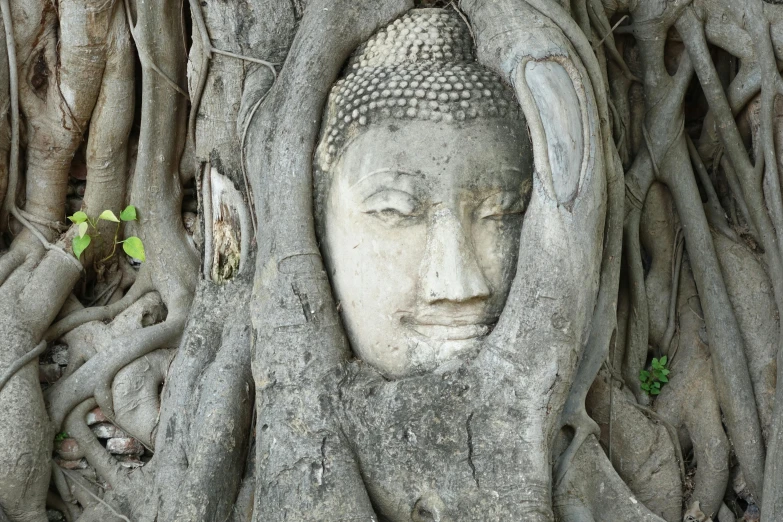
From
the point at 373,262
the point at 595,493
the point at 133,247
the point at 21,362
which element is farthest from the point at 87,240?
the point at 595,493

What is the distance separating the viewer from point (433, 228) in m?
2.52

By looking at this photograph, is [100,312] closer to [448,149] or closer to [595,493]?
[448,149]

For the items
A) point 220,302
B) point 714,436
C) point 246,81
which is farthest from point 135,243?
point 714,436

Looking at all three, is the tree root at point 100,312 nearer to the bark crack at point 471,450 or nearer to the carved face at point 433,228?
the carved face at point 433,228

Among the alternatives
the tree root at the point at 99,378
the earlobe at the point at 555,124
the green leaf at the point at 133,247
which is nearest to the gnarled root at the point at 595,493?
the earlobe at the point at 555,124

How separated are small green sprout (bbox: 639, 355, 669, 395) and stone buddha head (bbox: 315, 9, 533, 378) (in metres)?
0.74

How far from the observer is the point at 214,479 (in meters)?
2.75

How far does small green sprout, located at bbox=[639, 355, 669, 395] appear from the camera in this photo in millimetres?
3057

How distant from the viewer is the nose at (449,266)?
8.14ft

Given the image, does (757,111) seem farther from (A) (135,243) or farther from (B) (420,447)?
(A) (135,243)

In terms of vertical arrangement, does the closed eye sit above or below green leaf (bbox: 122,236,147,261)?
above

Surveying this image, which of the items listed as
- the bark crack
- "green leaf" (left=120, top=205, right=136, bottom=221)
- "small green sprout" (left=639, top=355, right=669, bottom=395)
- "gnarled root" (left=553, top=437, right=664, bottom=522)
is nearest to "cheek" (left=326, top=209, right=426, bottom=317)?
the bark crack

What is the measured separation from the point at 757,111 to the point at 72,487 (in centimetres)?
252

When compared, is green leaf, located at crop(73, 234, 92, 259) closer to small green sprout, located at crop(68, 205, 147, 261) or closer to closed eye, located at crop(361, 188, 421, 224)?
small green sprout, located at crop(68, 205, 147, 261)
